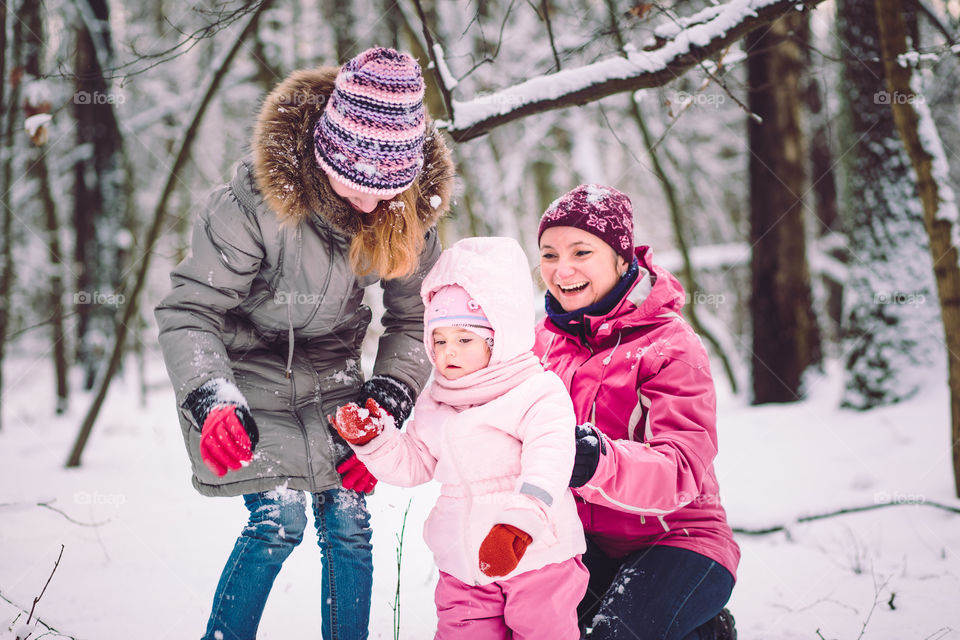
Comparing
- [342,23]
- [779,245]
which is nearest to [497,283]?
[779,245]

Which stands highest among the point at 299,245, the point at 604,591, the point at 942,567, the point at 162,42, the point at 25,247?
the point at 162,42

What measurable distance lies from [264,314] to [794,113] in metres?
5.50

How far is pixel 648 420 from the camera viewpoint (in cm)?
180

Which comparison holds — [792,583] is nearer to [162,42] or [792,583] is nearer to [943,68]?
[943,68]

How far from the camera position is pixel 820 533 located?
118 inches

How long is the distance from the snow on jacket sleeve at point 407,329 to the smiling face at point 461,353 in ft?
0.93

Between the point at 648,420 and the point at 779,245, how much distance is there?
14.8ft

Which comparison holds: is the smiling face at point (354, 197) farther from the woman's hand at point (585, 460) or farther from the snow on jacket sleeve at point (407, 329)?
the woman's hand at point (585, 460)

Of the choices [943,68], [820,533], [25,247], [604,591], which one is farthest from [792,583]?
[25,247]

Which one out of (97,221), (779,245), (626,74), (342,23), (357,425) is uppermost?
(342,23)

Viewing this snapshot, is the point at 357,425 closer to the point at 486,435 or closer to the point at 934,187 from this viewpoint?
the point at 486,435

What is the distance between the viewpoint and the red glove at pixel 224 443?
161 cm

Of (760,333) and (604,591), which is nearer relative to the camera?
(604,591)

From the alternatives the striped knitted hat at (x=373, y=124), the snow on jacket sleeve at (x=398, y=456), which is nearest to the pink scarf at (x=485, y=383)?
the snow on jacket sleeve at (x=398, y=456)
